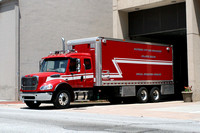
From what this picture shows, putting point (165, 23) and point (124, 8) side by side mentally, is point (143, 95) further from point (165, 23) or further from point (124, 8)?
point (124, 8)

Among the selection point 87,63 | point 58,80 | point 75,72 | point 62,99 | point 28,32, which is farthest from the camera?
point 28,32

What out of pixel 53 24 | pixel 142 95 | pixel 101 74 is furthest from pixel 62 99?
pixel 53 24

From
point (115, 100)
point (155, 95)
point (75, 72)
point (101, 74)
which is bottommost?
point (115, 100)

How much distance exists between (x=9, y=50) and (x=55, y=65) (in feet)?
39.4

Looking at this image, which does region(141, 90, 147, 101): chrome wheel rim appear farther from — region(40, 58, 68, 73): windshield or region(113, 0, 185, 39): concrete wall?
region(113, 0, 185, 39): concrete wall

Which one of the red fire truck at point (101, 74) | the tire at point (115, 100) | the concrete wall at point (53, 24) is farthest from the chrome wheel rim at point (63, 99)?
the concrete wall at point (53, 24)

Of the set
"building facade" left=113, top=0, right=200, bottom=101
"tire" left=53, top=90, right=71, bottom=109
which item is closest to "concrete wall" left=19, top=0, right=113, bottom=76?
"building facade" left=113, top=0, right=200, bottom=101

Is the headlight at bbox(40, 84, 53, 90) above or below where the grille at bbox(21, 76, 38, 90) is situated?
below

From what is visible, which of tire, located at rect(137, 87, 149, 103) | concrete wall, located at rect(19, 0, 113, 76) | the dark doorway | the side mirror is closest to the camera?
the side mirror

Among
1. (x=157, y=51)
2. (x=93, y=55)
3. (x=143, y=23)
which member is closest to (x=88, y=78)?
(x=93, y=55)

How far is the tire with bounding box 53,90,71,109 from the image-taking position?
1908 centimetres

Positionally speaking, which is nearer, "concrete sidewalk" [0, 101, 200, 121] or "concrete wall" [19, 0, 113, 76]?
"concrete sidewalk" [0, 101, 200, 121]

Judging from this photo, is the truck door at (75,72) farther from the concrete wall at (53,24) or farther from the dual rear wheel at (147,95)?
the concrete wall at (53,24)

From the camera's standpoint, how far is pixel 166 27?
29.3 meters
